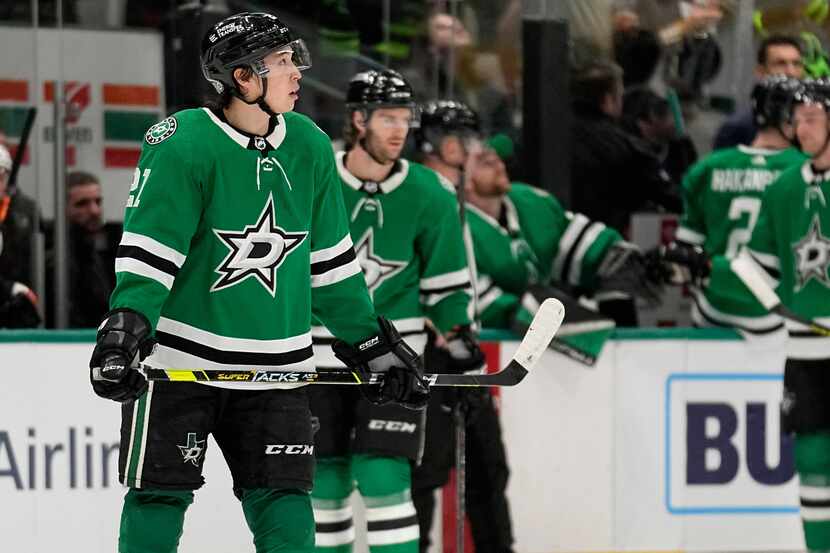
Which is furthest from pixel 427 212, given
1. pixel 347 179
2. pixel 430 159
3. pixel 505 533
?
pixel 505 533

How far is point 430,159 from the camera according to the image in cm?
486

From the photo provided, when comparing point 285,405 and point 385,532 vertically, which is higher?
point 285,405

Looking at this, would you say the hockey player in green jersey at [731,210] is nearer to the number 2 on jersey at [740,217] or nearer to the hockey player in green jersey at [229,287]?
the number 2 on jersey at [740,217]

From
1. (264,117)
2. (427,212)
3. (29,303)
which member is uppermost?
(264,117)

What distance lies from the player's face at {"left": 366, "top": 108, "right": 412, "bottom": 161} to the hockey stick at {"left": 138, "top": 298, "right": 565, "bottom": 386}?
920 mm

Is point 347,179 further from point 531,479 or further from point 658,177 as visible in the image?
point 658,177

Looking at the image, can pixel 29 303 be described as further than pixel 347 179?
Yes

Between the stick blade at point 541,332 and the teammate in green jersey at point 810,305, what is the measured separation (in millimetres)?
1360

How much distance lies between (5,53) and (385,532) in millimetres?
2192

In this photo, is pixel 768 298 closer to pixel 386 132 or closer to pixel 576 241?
pixel 576 241

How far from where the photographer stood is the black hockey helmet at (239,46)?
314cm

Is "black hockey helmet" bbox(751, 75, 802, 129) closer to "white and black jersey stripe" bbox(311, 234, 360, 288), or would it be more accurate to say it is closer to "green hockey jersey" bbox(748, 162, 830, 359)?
"green hockey jersey" bbox(748, 162, 830, 359)

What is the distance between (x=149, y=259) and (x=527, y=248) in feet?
7.49

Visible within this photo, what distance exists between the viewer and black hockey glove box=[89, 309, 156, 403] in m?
2.86
